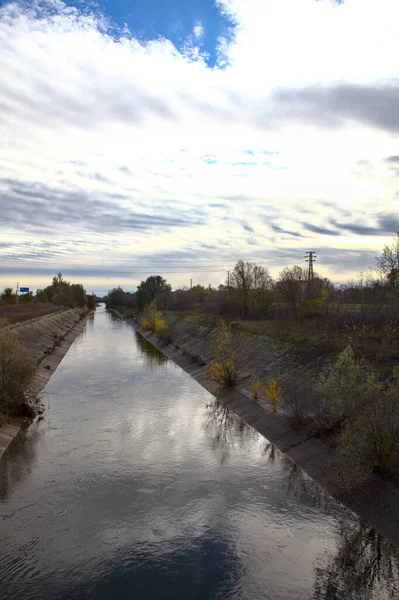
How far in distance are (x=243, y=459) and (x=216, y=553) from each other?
711 centimetres

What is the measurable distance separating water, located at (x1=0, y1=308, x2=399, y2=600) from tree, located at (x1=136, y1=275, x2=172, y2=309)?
9903cm

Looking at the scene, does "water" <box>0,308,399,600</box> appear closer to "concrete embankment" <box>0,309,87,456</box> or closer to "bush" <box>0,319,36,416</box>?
"concrete embankment" <box>0,309,87,456</box>

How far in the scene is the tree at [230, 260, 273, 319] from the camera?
65188 millimetres

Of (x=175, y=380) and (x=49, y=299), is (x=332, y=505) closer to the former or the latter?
(x=175, y=380)

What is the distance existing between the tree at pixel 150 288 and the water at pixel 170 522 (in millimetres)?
99030

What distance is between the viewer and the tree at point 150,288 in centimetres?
12156

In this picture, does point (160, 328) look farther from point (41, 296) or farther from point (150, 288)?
point (41, 296)

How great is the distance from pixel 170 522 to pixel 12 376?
12601mm

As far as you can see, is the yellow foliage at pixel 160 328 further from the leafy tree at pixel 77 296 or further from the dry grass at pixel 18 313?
the leafy tree at pixel 77 296

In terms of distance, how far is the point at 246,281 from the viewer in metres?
65.4

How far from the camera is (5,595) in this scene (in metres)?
9.86

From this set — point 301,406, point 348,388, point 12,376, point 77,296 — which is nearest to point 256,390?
point 301,406

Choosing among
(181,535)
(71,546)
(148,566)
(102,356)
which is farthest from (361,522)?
(102,356)

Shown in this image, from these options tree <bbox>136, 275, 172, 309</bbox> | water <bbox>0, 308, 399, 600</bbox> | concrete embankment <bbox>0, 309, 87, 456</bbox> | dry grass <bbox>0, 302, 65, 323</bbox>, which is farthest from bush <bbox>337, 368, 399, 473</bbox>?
tree <bbox>136, 275, 172, 309</bbox>
